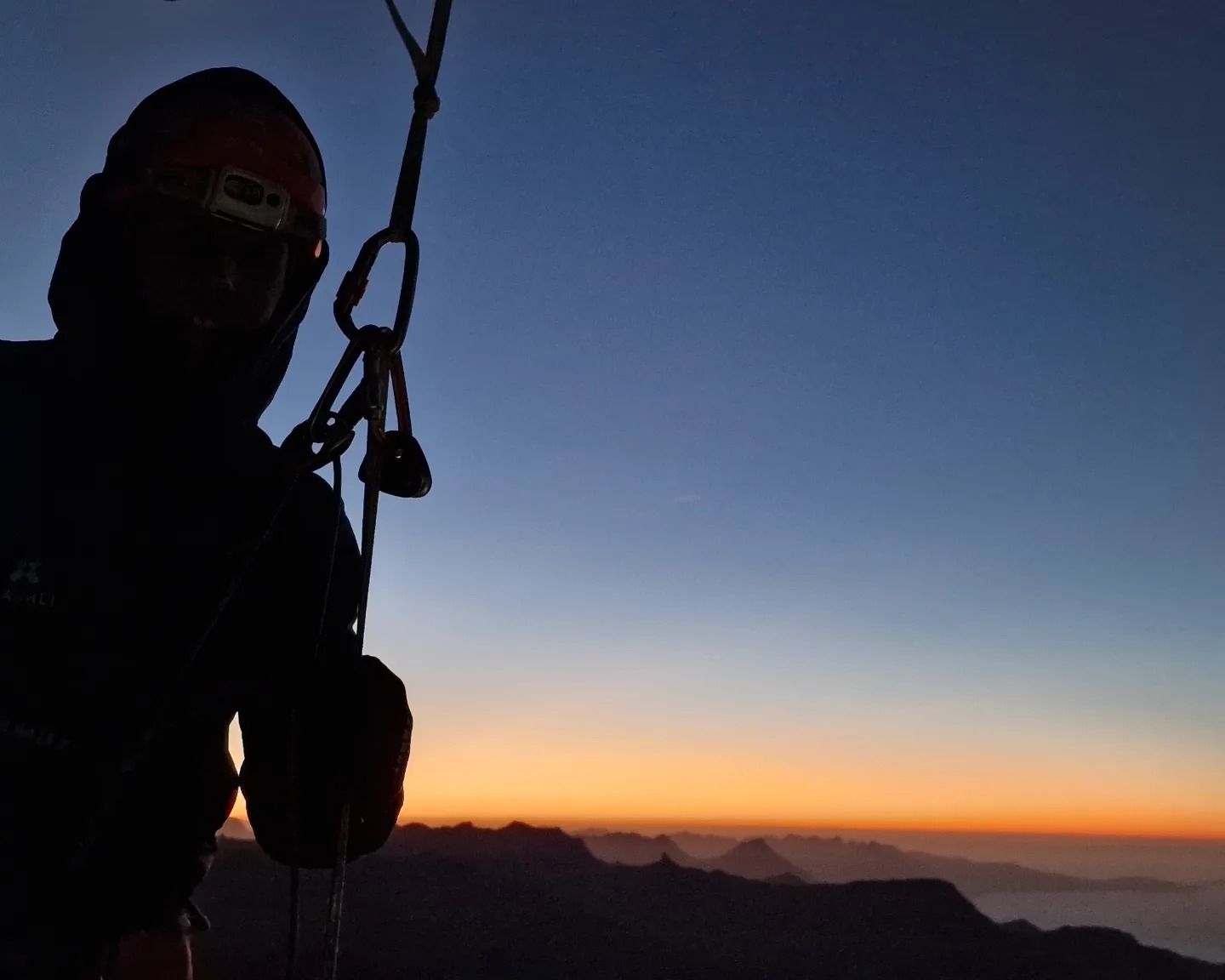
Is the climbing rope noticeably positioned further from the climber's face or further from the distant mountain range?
the distant mountain range

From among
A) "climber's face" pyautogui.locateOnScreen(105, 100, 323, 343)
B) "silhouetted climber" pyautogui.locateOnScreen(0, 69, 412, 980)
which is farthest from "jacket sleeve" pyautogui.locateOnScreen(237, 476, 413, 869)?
"climber's face" pyautogui.locateOnScreen(105, 100, 323, 343)

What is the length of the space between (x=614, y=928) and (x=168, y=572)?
70.3 ft

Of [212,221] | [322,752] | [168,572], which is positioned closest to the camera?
[322,752]

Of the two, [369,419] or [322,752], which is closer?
[369,419]

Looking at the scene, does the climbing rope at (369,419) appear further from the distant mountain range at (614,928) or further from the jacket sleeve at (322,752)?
the distant mountain range at (614,928)

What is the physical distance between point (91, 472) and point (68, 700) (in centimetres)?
62

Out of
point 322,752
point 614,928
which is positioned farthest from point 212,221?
point 614,928

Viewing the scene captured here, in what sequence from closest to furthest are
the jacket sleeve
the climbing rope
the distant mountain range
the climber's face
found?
the climbing rope, the jacket sleeve, the climber's face, the distant mountain range

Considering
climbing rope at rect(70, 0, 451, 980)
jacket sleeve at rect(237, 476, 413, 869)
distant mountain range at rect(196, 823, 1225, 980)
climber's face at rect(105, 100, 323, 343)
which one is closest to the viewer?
climbing rope at rect(70, 0, 451, 980)

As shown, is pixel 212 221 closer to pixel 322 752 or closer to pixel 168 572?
pixel 168 572

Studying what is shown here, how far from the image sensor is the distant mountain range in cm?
1761

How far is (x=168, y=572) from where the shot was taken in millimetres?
2697

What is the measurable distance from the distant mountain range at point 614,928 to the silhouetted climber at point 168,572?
1287 centimetres

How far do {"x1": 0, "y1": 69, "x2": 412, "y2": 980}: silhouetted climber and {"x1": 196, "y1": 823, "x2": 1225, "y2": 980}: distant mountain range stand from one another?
507 inches
